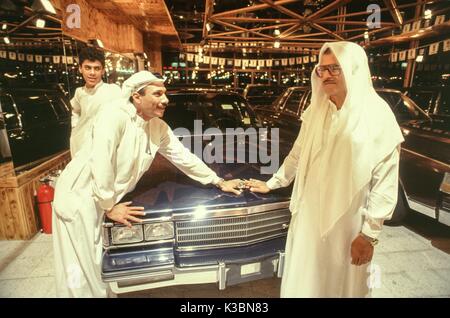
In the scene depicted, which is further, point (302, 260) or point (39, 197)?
point (39, 197)

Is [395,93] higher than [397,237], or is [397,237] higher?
[395,93]

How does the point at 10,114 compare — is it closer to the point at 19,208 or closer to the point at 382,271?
the point at 19,208

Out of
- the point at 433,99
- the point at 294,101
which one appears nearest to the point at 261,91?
the point at 294,101

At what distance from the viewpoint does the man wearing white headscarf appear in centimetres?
169

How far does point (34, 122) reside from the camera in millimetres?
5203

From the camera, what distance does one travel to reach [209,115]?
14.3 ft

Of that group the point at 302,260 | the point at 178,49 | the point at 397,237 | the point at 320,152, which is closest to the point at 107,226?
the point at 302,260

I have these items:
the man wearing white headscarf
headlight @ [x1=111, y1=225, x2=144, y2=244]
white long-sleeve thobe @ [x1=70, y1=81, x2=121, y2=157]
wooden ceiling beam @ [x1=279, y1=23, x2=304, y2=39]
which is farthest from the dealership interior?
wooden ceiling beam @ [x1=279, y1=23, x2=304, y2=39]

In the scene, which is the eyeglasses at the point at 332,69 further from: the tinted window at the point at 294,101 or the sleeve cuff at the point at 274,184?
the tinted window at the point at 294,101

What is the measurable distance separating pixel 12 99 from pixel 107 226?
405cm

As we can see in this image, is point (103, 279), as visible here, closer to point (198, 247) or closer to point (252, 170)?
point (198, 247)

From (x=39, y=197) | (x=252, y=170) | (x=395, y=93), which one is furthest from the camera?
(x=395, y=93)

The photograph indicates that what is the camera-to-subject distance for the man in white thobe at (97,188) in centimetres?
213

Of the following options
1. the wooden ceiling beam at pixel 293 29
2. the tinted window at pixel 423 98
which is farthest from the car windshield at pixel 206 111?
the wooden ceiling beam at pixel 293 29
